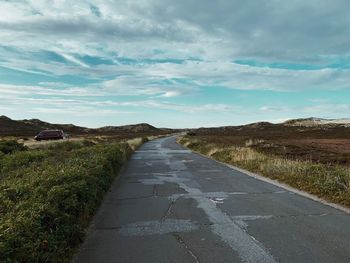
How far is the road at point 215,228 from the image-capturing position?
251 inches

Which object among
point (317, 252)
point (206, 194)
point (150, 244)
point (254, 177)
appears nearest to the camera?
point (317, 252)

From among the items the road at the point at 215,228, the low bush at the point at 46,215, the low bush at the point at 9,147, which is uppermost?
the low bush at the point at 9,147

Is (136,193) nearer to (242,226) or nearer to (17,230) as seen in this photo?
(242,226)

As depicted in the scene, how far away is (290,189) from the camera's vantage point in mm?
13359

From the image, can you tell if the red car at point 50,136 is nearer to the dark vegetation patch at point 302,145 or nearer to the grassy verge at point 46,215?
the dark vegetation patch at point 302,145

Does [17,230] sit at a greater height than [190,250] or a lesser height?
greater

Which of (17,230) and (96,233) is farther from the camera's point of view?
(96,233)

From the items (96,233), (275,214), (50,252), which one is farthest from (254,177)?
(50,252)

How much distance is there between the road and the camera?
21.0ft

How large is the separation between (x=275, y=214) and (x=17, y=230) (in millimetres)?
5753

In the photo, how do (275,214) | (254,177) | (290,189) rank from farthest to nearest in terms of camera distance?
1. (254,177)
2. (290,189)
3. (275,214)

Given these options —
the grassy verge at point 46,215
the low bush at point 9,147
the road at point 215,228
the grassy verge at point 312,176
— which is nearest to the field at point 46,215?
the grassy verge at point 46,215

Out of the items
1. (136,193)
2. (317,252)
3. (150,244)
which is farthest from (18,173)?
(317,252)

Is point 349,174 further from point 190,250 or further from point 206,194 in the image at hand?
point 190,250
